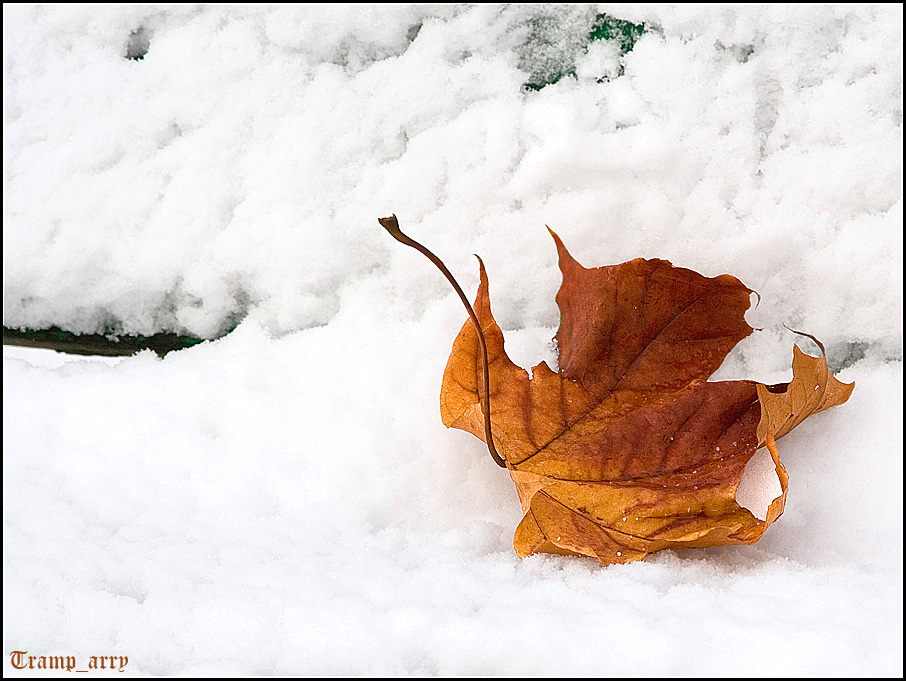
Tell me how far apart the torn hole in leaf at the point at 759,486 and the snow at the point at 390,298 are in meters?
0.02

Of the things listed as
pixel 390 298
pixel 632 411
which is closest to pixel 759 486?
pixel 632 411

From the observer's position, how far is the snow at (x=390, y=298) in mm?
367

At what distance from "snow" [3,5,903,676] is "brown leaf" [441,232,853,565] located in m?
0.03

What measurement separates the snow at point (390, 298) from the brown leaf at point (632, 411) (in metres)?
0.03

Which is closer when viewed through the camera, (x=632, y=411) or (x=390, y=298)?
(x=632, y=411)

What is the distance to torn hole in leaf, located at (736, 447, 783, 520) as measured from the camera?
448 mm

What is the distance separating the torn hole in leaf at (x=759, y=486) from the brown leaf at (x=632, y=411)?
0.8 inches

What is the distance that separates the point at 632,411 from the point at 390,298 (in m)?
0.23

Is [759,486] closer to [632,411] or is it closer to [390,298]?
[632,411]

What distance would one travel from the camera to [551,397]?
48cm

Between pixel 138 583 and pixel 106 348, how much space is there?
1.05 feet

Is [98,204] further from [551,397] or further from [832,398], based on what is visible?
[832,398]

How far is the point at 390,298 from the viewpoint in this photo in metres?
0.59

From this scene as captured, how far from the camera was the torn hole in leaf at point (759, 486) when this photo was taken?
A: 45 centimetres
